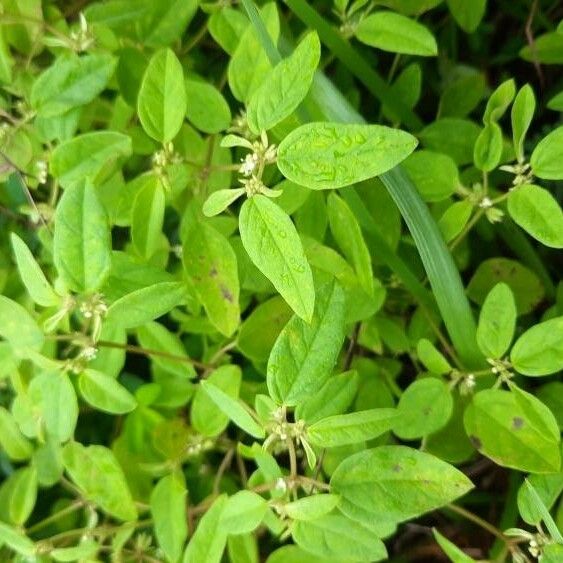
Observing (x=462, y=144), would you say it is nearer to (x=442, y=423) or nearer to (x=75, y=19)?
(x=442, y=423)

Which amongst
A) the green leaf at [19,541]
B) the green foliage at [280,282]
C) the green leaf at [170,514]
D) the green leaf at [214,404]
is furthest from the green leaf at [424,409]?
the green leaf at [19,541]

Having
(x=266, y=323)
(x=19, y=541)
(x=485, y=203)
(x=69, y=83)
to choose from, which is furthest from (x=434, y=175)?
(x=19, y=541)

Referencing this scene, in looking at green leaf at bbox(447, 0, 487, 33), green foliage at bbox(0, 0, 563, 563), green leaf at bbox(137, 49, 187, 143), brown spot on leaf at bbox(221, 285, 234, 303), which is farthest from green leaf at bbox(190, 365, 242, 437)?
green leaf at bbox(447, 0, 487, 33)

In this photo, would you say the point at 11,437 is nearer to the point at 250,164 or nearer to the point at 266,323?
the point at 266,323

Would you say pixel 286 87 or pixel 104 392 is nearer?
pixel 286 87

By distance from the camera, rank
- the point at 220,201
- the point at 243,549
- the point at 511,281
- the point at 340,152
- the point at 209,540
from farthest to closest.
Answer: the point at 511,281 < the point at 243,549 < the point at 209,540 < the point at 220,201 < the point at 340,152

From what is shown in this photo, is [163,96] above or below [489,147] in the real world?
above
